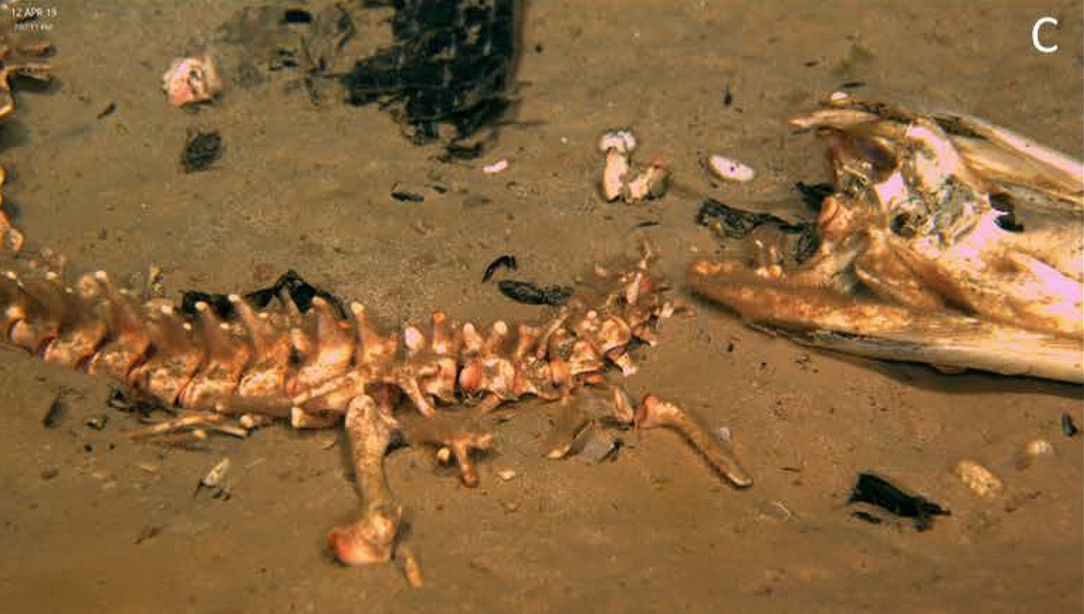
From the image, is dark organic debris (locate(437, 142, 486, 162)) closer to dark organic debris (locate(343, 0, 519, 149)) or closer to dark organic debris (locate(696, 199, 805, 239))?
dark organic debris (locate(343, 0, 519, 149))

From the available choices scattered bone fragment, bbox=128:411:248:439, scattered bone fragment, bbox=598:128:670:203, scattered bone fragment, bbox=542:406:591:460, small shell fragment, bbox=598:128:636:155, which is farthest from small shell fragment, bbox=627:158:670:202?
scattered bone fragment, bbox=128:411:248:439

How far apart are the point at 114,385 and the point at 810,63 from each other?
4.35 metres

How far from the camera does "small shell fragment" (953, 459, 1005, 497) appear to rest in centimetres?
303

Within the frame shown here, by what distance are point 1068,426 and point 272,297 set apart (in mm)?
3397

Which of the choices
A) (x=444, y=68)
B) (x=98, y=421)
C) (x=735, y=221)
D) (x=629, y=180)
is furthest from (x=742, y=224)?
(x=98, y=421)

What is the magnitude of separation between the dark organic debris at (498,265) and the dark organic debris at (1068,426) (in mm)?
2394

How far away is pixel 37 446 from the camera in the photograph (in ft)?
9.84

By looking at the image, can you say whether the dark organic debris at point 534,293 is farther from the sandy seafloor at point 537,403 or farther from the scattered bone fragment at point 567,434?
the scattered bone fragment at point 567,434

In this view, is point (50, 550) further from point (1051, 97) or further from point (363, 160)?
point (1051, 97)

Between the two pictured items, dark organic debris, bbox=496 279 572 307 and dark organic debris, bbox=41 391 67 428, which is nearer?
dark organic debris, bbox=41 391 67 428

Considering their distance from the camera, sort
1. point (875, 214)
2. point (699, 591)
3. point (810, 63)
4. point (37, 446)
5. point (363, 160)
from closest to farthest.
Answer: point (699, 591), point (37, 446), point (875, 214), point (363, 160), point (810, 63)

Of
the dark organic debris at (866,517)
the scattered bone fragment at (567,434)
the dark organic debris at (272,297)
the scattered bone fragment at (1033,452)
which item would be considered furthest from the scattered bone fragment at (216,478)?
A: the scattered bone fragment at (1033,452)

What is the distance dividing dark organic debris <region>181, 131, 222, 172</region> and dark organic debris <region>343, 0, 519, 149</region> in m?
0.83

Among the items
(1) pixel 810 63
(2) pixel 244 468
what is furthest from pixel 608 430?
(1) pixel 810 63
